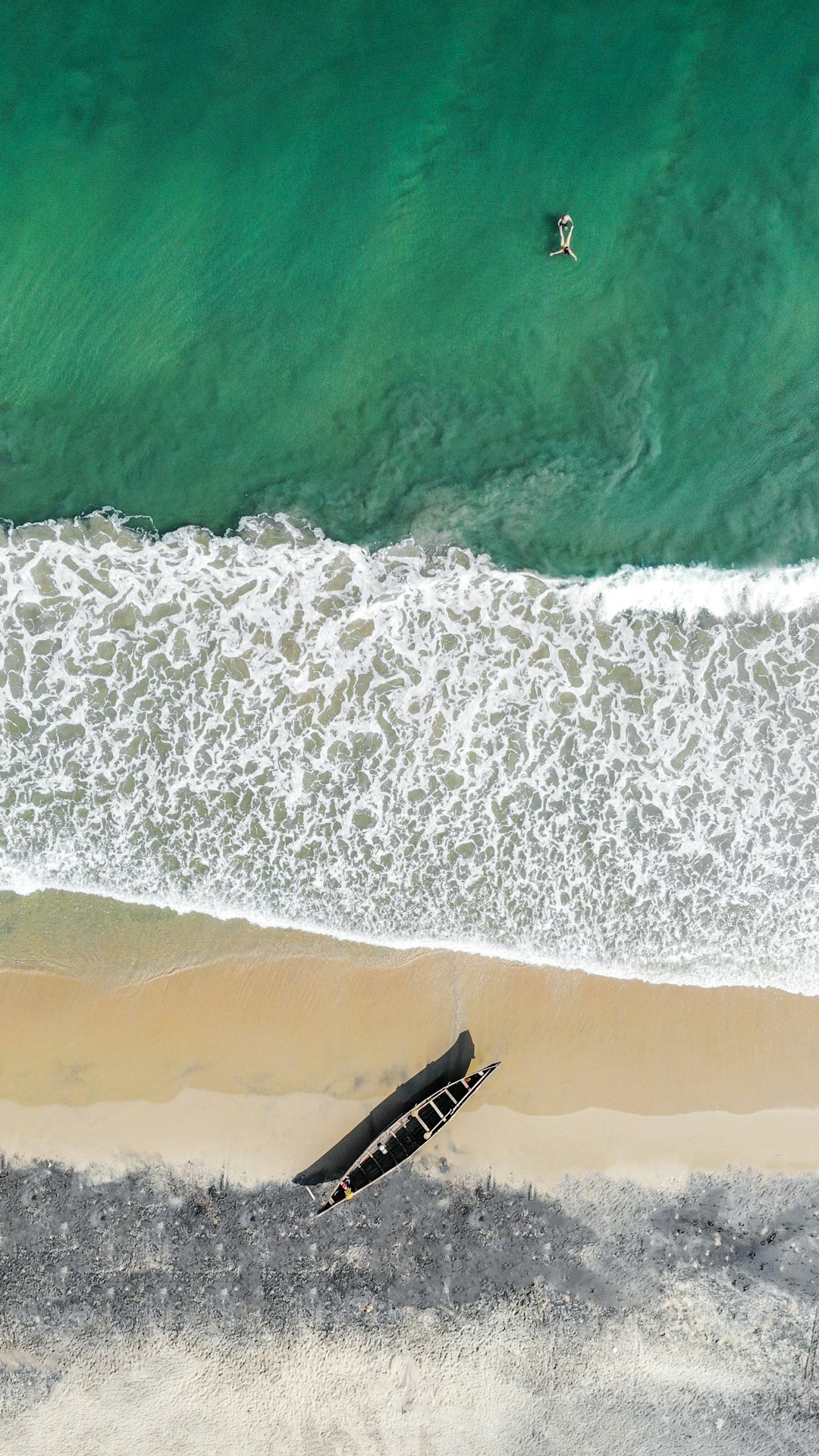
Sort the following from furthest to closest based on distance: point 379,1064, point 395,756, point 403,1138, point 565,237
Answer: point 565,237 → point 395,756 → point 379,1064 → point 403,1138

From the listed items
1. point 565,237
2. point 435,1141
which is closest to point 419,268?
point 565,237

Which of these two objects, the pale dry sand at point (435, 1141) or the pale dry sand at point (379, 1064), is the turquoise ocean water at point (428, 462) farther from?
the pale dry sand at point (435, 1141)

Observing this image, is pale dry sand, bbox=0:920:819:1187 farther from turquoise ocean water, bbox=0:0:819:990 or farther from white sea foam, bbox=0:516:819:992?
turquoise ocean water, bbox=0:0:819:990

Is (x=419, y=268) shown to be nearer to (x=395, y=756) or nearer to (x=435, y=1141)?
(x=395, y=756)

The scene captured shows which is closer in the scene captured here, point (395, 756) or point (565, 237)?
point (395, 756)

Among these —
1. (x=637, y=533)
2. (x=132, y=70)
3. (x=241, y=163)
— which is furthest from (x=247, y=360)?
(x=637, y=533)

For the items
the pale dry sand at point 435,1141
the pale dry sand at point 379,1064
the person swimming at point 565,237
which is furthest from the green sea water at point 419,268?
the pale dry sand at point 435,1141

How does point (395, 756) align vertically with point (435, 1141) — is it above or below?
above
